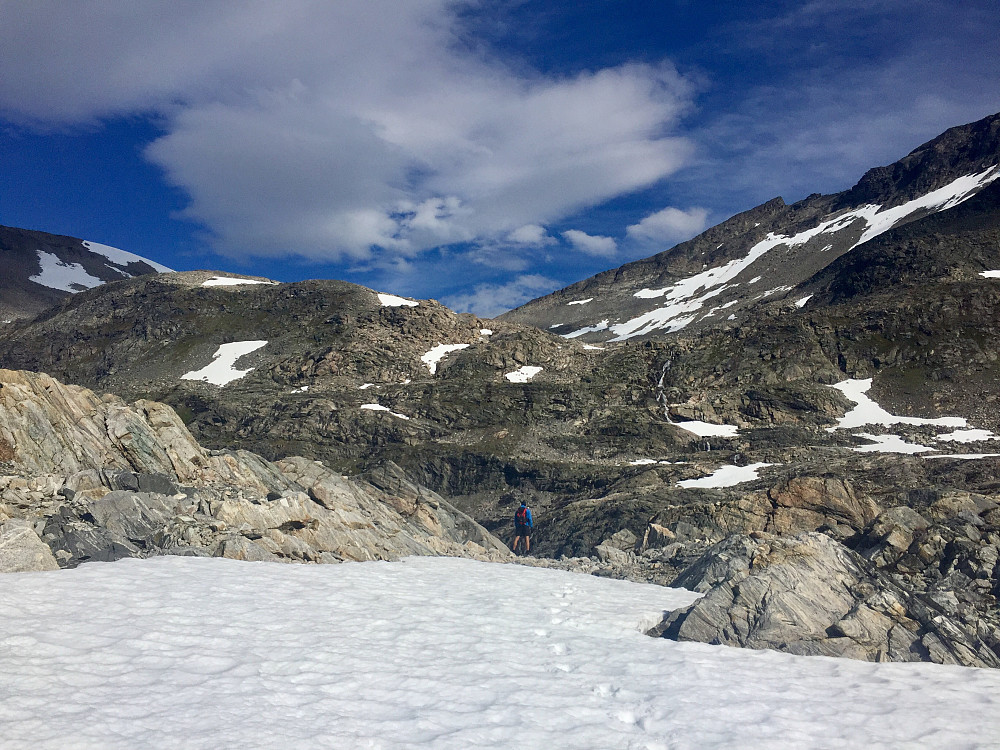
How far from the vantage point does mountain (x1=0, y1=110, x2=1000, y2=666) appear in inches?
623

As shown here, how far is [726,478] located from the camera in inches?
2163

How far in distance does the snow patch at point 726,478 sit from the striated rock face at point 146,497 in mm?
29297

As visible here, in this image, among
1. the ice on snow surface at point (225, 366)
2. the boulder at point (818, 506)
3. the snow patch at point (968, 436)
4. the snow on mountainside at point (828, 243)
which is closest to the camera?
the boulder at point (818, 506)

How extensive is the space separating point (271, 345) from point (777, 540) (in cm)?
10177

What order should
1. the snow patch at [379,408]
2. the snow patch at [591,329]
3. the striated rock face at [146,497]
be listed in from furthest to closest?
the snow patch at [591,329]
the snow patch at [379,408]
the striated rock face at [146,497]

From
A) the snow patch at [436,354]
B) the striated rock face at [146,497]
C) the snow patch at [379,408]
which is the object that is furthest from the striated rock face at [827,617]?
the snow patch at [436,354]

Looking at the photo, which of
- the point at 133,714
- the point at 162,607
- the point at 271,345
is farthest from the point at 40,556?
the point at 271,345

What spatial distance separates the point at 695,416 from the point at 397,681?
72439 millimetres

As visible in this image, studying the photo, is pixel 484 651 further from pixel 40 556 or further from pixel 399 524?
pixel 399 524

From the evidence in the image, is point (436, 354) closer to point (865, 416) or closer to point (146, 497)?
point (865, 416)

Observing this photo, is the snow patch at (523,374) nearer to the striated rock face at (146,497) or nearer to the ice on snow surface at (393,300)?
the ice on snow surface at (393,300)

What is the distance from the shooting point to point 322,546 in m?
21.2

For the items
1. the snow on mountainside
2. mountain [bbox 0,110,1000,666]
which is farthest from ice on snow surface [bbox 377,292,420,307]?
the snow on mountainside

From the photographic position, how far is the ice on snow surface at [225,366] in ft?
331
